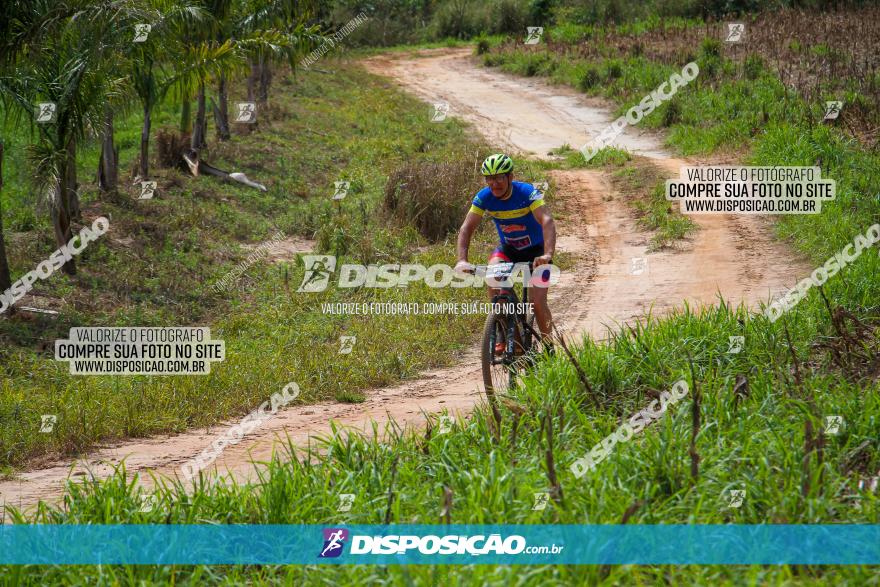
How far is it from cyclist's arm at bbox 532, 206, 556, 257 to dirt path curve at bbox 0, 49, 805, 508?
161 cm

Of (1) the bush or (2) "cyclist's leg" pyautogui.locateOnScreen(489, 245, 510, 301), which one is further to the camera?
(1) the bush

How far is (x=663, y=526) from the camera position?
4582 millimetres

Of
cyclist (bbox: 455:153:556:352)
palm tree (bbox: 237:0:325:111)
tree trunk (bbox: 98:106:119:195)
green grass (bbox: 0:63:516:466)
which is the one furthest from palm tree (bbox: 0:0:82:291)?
cyclist (bbox: 455:153:556:352)

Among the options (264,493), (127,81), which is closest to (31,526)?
(264,493)

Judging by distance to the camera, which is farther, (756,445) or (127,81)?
(127,81)

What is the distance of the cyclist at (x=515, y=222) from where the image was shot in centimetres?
777

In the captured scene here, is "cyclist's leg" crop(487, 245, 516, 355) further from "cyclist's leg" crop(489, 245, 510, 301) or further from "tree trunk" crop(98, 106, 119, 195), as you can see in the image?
"tree trunk" crop(98, 106, 119, 195)

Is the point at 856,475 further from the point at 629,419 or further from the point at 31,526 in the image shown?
the point at 31,526

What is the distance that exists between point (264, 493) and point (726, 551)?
8.68 ft

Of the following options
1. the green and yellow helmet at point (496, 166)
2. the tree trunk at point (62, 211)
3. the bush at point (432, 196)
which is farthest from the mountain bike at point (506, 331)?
the tree trunk at point (62, 211)

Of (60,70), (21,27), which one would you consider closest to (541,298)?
(60,70)

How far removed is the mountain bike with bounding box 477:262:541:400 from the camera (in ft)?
24.9

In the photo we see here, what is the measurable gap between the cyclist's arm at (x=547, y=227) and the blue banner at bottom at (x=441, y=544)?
3333mm

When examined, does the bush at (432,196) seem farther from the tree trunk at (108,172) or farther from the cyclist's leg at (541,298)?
the cyclist's leg at (541,298)
